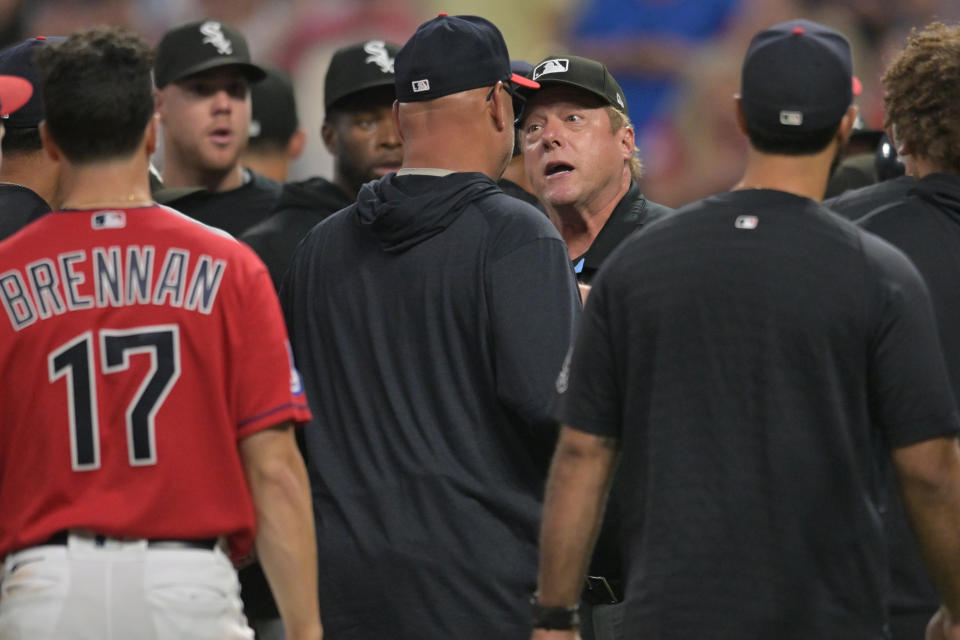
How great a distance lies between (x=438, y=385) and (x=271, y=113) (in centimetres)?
395

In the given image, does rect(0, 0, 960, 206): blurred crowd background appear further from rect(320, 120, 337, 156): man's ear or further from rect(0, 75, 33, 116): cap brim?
rect(0, 75, 33, 116): cap brim

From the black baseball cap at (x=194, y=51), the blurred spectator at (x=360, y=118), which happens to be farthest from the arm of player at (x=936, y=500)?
the black baseball cap at (x=194, y=51)

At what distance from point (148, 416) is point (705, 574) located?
3.84 ft

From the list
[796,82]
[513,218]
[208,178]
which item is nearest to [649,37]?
[208,178]

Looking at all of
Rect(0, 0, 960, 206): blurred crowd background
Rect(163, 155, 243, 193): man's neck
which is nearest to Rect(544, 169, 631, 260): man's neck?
Rect(163, 155, 243, 193): man's neck

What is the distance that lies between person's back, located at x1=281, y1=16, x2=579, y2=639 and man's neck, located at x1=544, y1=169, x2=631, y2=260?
0.99 m

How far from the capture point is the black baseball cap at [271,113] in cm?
738

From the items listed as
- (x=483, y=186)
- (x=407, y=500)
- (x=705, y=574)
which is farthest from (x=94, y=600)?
(x=483, y=186)

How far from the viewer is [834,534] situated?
2.97 metres

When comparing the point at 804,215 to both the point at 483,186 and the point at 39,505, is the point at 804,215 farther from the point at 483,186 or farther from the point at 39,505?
the point at 39,505

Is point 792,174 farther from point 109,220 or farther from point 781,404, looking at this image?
point 109,220

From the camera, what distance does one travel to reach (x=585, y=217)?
4891mm

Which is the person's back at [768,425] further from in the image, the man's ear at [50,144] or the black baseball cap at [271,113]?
the black baseball cap at [271,113]

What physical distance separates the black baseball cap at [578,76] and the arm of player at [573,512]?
193cm
